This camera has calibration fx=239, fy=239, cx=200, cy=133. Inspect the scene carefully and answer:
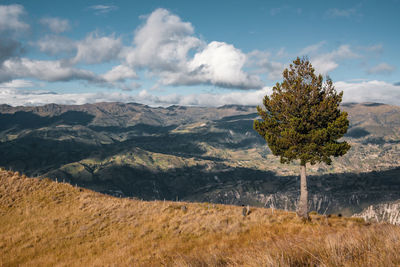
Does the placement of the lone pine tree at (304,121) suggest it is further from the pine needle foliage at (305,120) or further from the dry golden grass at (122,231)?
the dry golden grass at (122,231)

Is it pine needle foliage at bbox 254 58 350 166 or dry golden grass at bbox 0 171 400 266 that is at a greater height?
pine needle foliage at bbox 254 58 350 166

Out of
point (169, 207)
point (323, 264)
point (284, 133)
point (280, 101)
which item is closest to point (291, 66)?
point (280, 101)

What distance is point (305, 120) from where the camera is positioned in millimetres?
24562

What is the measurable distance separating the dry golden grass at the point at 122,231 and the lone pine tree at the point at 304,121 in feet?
24.8

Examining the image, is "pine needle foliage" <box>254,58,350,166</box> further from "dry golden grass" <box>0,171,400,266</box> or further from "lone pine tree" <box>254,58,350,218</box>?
"dry golden grass" <box>0,171,400,266</box>

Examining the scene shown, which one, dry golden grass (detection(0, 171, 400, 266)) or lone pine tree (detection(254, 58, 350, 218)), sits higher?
lone pine tree (detection(254, 58, 350, 218))

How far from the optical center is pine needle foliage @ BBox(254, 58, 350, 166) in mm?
23875

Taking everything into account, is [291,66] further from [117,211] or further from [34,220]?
[34,220]

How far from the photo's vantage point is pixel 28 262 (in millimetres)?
12359

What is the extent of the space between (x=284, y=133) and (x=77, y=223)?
20.1 meters

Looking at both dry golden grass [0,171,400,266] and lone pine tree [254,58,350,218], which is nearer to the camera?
dry golden grass [0,171,400,266]

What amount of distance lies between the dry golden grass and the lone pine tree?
756 cm

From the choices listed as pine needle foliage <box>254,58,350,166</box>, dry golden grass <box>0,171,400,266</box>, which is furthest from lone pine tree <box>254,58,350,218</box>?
dry golden grass <box>0,171,400,266</box>

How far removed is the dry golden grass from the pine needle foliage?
25.8ft
